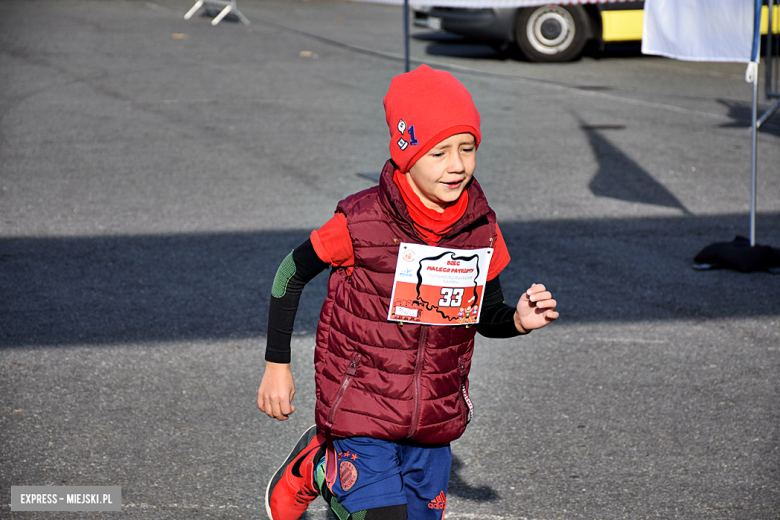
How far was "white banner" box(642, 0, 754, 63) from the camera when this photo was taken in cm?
525

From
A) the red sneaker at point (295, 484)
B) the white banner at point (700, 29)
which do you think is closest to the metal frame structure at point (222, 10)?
the white banner at point (700, 29)

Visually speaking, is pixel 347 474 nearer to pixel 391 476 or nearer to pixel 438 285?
pixel 391 476

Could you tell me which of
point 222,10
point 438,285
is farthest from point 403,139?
point 222,10

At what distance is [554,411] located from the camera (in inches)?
146

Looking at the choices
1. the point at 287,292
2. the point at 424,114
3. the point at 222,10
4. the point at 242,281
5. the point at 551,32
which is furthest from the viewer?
the point at 222,10

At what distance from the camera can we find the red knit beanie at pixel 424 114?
7.14ft

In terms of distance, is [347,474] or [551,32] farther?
[551,32]

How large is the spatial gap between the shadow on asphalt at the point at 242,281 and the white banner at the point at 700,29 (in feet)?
4.38

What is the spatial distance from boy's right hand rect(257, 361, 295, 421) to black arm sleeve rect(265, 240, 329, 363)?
0.09ft

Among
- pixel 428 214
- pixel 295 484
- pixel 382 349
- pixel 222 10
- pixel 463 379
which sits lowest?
pixel 295 484

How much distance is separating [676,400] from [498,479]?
1108mm

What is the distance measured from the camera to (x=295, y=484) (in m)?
2.58

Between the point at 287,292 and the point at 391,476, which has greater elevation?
the point at 287,292

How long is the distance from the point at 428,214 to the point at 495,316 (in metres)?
0.40
